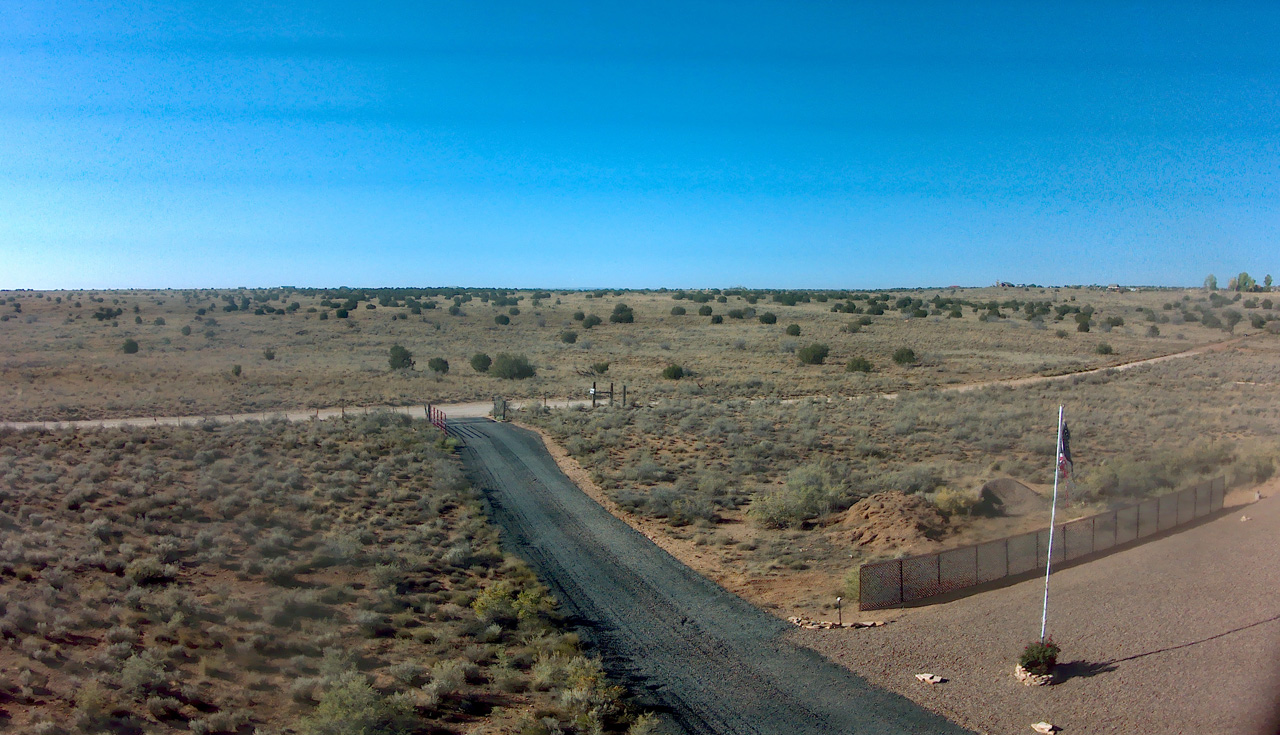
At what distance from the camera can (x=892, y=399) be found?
42.5m

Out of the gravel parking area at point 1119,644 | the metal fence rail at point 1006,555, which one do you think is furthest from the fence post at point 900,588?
the gravel parking area at point 1119,644

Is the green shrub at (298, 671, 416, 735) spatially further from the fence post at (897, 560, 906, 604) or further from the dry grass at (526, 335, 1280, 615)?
the fence post at (897, 560, 906, 604)

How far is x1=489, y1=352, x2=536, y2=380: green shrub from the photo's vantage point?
5531cm

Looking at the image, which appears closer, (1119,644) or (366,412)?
(1119,644)

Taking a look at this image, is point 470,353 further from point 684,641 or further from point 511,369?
point 684,641

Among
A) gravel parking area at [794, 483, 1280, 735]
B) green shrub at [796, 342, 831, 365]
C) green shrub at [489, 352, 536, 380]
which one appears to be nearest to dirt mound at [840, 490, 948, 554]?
gravel parking area at [794, 483, 1280, 735]

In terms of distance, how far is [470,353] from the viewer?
6762 centimetres

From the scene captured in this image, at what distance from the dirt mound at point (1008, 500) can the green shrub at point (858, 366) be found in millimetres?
34660

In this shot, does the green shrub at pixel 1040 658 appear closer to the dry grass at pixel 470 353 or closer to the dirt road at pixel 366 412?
the dirt road at pixel 366 412

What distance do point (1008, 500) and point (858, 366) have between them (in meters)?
36.2

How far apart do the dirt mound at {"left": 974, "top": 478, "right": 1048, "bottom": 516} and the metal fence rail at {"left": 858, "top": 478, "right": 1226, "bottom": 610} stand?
3.59 metres

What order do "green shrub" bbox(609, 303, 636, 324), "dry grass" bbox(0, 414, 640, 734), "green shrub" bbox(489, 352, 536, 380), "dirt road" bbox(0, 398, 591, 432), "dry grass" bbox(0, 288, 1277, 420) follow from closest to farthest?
"dry grass" bbox(0, 414, 640, 734), "dirt road" bbox(0, 398, 591, 432), "dry grass" bbox(0, 288, 1277, 420), "green shrub" bbox(489, 352, 536, 380), "green shrub" bbox(609, 303, 636, 324)

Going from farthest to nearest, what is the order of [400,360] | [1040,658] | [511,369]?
[400,360] < [511,369] < [1040,658]

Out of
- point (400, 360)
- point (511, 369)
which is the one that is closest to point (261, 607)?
point (511, 369)
